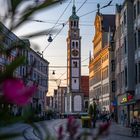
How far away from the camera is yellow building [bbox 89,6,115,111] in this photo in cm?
9519

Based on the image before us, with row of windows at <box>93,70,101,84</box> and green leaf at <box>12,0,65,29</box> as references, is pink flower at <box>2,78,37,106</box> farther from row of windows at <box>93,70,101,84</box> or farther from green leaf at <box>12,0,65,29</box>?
row of windows at <box>93,70,101,84</box>

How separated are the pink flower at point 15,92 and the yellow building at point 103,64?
293ft

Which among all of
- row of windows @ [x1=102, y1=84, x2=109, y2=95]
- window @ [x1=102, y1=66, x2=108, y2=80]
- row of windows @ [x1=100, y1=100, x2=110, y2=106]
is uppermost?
window @ [x1=102, y1=66, x2=108, y2=80]

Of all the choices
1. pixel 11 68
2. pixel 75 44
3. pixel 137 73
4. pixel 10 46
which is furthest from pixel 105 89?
pixel 11 68

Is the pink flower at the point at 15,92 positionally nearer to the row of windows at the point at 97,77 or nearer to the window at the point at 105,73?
the window at the point at 105,73

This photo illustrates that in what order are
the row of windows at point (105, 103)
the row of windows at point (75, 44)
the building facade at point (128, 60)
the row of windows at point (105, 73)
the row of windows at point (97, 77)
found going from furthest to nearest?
1. the row of windows at point (75, 44)
2. the row of windows at point (97, 77)
3. the row of windows at point (105, 73)
4. the row of windows at point (105, 103)
5. the building facade at point (128, 60)

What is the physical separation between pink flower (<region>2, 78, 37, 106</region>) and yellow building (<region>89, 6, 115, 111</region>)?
8938cm

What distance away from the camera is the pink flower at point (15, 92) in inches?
80.5

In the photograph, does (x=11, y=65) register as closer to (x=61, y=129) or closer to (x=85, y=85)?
(x=61, y=129)

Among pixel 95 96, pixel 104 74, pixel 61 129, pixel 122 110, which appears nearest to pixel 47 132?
pixel 61 129

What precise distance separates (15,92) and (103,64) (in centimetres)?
10334

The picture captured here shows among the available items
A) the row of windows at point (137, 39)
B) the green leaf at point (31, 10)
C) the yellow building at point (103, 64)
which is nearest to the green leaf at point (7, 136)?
the green leaf at point (31, 10)

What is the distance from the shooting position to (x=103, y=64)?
105m

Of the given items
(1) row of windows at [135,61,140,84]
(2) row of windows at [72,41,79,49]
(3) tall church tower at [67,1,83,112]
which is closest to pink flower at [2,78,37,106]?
(1) row of windows at [135,61,140,84]
